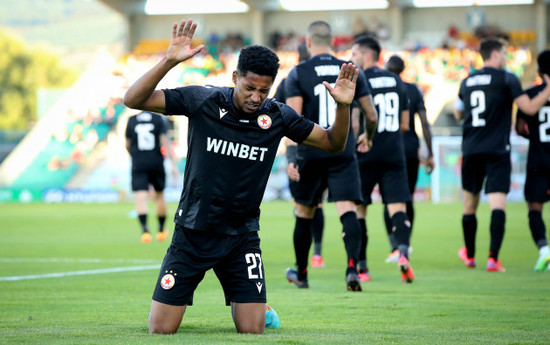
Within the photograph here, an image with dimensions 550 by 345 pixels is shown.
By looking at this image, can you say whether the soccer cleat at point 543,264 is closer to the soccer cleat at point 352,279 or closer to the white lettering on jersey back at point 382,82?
the white lettering on jersey back at point 382,82

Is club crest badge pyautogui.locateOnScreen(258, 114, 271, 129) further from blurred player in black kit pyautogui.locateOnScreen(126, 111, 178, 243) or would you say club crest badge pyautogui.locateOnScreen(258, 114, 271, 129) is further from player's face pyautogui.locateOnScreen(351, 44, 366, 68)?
blurred player in black kit pyautogui.locateOnScreen(126, 111, 178, 243)

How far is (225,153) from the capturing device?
5.38m

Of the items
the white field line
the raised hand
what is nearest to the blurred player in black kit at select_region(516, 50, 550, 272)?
the white field line

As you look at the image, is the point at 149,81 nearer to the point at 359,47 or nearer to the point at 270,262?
the point at 359,47

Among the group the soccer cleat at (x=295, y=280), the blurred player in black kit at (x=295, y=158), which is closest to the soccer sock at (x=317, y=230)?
the blurred player in black kit at (x=295, y=158)

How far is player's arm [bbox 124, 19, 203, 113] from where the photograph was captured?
4867mm

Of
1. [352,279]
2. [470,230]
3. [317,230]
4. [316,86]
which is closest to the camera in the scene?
[352,279]

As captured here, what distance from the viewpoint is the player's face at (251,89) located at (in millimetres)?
5137

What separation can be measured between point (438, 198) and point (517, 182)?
2648 millimetres

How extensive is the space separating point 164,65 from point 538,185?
635cm

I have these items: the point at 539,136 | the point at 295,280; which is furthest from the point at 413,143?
the point at 295,280

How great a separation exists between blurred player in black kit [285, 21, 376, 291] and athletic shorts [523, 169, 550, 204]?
2.85 metres

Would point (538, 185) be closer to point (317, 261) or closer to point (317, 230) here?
point (317, 230)

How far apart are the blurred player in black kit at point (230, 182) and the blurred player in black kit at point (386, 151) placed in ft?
11.8
